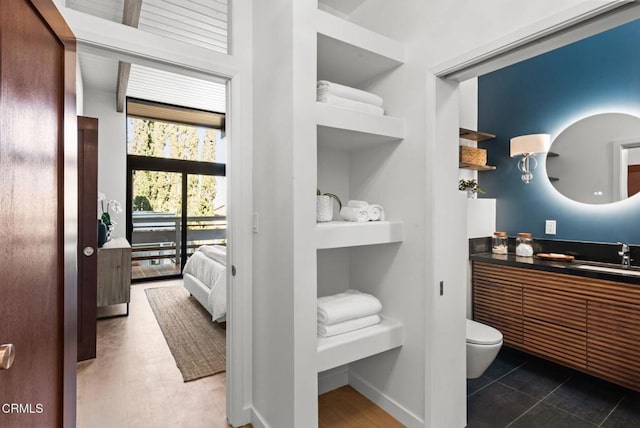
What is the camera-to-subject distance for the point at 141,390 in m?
2.29

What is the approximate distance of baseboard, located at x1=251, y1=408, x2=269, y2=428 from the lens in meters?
1.83

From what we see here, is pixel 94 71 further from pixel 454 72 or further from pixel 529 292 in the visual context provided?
pixel 529 292

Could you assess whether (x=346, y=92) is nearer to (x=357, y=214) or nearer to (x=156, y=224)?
(x=357, y=214)

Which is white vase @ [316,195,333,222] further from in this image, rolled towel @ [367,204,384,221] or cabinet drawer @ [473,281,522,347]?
cabinet drawer @ [473,281,522,347]

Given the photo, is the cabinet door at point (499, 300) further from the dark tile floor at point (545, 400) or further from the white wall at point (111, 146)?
the white wall at point (111, 146)

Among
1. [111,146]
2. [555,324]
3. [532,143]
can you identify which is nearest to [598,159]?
[532,143]

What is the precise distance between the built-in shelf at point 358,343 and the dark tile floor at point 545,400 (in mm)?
716

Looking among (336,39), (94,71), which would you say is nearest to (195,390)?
(336,39)

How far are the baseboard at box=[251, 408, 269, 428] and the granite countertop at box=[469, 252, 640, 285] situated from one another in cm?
225

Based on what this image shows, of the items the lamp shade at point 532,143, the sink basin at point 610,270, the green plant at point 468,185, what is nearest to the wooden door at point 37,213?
the green plant at point 468,185

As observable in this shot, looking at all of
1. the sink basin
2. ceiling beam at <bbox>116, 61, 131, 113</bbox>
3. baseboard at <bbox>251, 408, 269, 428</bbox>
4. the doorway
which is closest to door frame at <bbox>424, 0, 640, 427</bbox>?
baseboard at <bbox>251, 408, 269, 428</bbox>

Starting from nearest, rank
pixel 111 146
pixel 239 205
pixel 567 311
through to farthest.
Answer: pixel 239 205 < pixel 567 311 < pixel 111 146

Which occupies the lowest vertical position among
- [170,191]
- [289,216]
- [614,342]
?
[614,342]

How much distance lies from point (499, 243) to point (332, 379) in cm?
207
